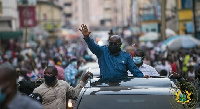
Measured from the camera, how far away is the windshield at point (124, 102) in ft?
23.1

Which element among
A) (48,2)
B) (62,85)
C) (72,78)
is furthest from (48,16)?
(62,85)

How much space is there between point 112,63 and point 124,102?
6.78 ft

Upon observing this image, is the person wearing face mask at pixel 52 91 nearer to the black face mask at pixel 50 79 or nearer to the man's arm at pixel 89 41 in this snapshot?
the black face mask at pixel 50 79

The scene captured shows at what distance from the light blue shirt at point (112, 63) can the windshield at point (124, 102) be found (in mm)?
1859

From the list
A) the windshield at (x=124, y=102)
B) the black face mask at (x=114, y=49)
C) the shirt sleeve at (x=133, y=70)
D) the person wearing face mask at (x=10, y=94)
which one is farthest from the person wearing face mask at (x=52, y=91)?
the person wearing face mask at (x=10, y=94)

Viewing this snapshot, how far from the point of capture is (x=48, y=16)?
103m

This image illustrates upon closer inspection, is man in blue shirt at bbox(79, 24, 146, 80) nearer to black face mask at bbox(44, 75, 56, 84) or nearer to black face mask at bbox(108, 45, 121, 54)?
black face mask at bbox(108, 45, 121, 54)

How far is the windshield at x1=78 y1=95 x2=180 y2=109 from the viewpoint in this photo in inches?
278

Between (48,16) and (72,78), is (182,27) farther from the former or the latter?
(48,16)

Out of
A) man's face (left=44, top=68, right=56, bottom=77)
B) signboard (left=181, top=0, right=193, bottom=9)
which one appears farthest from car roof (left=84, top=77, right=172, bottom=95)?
signboard (left=181, top=0, right=193, bottom=9)

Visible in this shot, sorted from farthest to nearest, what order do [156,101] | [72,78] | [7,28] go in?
[7,28], [72,78], [156,101]

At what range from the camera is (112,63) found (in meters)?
9.15

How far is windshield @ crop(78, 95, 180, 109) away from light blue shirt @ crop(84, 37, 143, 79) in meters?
1.86

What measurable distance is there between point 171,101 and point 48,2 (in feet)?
314
